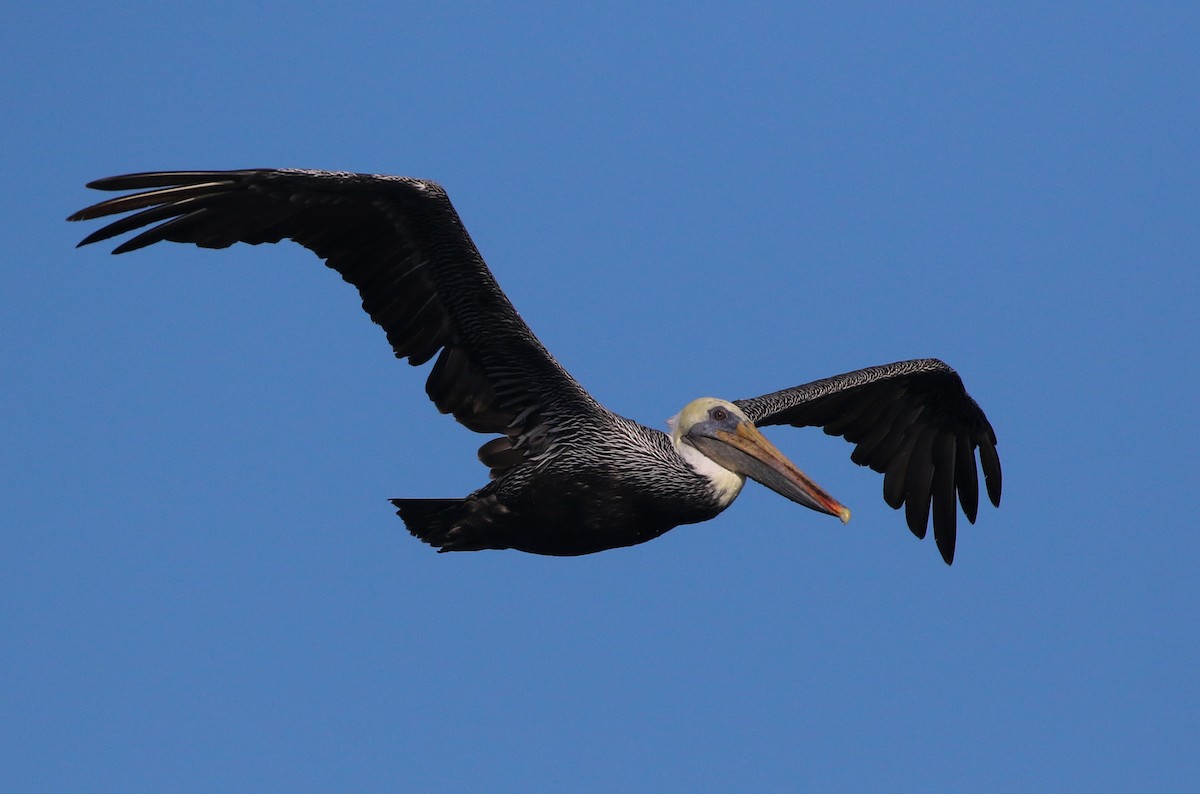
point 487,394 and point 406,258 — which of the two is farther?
point 487,394

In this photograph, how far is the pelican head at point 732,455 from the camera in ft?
33.7

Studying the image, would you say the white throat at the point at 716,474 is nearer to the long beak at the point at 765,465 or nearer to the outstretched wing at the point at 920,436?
the long beak at the point at 765,465

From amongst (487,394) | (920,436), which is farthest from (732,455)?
(920,436)

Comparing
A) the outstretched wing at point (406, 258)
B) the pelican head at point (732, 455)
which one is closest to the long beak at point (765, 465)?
the pelican head at point (732, 455)

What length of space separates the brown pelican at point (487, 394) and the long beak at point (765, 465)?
0.03ft

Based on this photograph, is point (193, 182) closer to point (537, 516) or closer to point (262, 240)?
point (262, 240)

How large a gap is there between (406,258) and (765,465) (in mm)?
2918

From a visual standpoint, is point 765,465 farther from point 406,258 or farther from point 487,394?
point 406,258

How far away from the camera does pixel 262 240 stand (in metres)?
10.1

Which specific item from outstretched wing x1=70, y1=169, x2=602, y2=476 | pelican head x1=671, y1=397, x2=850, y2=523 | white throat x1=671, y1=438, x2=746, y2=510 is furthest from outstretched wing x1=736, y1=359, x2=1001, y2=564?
outstretched wing x1=70, y1=169, x2=602, y2=476

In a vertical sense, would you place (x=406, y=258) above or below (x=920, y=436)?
below

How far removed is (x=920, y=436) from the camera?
513 inches

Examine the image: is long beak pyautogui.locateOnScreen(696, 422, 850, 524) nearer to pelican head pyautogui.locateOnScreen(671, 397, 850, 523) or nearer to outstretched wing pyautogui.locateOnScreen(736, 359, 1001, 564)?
pelican head pyautogui.locateOnScreen(671, 397, 850, 523)

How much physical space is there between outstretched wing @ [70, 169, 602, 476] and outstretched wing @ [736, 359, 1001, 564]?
284 centimetres
